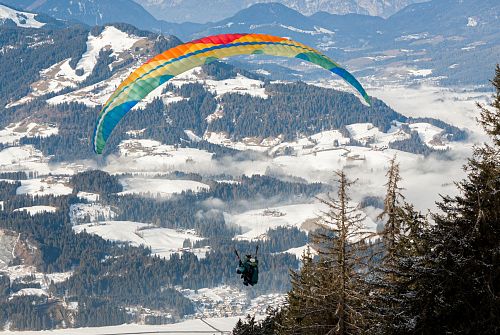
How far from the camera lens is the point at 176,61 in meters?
48.7

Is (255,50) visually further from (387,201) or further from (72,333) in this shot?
(72,333)

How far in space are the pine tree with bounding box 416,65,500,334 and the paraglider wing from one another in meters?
24.0

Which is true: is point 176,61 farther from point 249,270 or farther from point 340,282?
point 340,282

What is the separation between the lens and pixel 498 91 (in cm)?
2870

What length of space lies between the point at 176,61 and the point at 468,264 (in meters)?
27.6

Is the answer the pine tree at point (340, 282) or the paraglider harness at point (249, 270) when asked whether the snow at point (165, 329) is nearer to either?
the paraglider harness at point (249, 270)

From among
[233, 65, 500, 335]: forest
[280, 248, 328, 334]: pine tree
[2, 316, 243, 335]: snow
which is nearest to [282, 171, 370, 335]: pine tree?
[280, 248, 328, 334]: pine tree

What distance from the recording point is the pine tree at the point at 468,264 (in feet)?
80.8

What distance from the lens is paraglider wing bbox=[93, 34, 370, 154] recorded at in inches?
1907

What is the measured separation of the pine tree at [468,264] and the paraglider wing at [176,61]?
78.6 ft

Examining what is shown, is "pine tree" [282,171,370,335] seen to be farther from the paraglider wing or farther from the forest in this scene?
the paraglider wing

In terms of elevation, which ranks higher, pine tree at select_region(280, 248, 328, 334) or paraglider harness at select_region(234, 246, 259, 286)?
paraglider harness at select_region(234, 246, 259, 286)

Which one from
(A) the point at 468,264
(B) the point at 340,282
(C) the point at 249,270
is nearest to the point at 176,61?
(C) the point at 249,270

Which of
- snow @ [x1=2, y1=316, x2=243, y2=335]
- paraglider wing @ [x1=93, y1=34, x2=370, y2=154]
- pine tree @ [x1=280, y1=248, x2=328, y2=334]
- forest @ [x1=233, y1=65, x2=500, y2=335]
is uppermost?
paraglider wing @ [x1=93, y1=34, x2=370, y2=154]
